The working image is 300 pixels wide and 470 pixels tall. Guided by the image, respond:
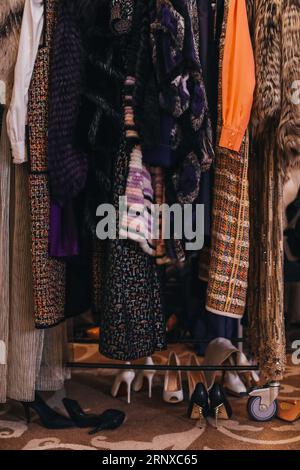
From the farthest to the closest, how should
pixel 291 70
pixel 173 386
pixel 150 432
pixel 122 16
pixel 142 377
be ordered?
pixel 142 377
pixel 173 386
pixel 150 432
pixel 122 16
pixel 291 70

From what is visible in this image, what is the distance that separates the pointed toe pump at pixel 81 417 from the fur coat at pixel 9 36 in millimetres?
1059

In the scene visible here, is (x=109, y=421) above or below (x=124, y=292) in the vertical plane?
below

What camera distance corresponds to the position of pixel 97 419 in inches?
69.6

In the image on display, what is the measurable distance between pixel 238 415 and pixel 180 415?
0.20 m

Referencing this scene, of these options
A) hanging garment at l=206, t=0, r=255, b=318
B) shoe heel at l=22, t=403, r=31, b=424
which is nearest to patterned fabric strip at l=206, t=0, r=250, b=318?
hanging garment at l=206, t=0, r=255, b=318

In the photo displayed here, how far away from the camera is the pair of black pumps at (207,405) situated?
1785 millimetres

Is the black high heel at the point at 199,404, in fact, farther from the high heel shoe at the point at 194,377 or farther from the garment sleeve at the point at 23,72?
the garment sleeve at the point at 23,72

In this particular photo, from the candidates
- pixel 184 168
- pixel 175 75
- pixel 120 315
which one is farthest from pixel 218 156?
pixel 120 315

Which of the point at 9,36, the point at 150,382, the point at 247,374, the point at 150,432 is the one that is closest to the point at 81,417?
the point at 150,432

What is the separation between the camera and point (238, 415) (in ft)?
6.07

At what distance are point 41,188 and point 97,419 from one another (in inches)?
30.5

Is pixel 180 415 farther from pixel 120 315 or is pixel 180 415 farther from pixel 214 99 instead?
pixel 214 99

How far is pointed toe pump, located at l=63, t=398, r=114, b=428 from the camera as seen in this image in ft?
5.78

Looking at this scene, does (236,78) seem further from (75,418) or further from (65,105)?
(75,418)
